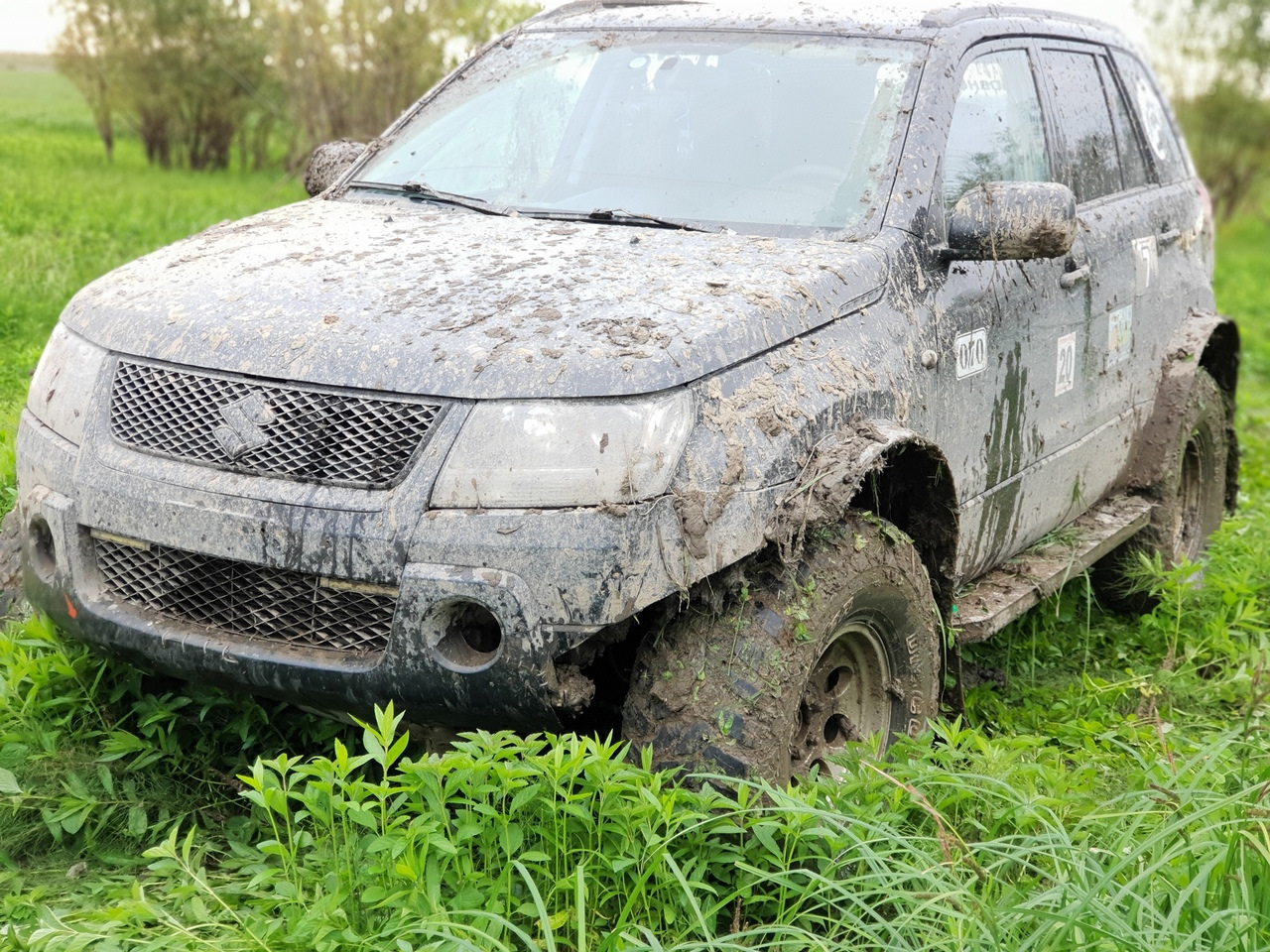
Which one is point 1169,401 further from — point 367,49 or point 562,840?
point 367,49

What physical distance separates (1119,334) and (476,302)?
2.60 m

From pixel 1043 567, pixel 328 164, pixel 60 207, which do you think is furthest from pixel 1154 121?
pixel 60 207

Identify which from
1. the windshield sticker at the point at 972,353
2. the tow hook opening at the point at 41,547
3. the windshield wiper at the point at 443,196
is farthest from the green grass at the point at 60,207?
the windshield sticker at the point at 972,353

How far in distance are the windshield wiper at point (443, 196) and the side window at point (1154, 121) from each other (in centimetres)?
269

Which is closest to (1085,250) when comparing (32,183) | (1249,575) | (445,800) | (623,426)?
(1249,575)

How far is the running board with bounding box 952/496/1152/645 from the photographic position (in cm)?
395

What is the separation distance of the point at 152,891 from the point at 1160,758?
225cm

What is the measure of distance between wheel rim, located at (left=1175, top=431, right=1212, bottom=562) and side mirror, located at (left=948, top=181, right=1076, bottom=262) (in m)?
2.36

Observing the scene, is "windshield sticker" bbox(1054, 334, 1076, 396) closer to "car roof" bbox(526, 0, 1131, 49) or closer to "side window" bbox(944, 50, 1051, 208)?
"side window" bbox(944, 50, 1051, 208)

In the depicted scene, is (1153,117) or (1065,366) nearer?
(1065,366)

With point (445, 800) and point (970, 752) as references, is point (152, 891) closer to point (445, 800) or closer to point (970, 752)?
point (445, 800)

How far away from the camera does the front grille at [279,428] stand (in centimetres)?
284

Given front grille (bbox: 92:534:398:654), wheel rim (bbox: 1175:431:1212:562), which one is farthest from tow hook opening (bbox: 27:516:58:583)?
wheel rim (bbox: 1175:431:1212:562)

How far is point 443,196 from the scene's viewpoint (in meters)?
4.10
